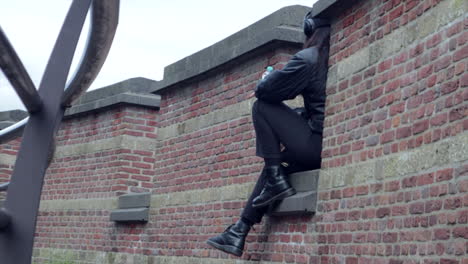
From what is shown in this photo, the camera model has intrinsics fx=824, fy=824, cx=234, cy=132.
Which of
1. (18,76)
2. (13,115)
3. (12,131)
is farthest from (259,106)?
(13,115)

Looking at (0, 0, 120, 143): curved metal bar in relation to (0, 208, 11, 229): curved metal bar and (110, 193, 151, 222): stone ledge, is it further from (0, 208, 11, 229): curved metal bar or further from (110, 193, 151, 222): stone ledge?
(110, 193, 151, 222): stone ledge

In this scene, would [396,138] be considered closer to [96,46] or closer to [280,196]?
[280,196]

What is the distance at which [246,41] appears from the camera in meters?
7.70

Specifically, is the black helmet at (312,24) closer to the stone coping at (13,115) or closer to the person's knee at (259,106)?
the person's knee at (259,106)

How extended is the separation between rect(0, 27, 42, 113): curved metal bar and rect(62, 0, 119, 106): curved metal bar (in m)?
0.20

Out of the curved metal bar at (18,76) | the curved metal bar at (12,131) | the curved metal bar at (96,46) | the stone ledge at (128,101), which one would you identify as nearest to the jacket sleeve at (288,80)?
the curved metal bar at (12,131)

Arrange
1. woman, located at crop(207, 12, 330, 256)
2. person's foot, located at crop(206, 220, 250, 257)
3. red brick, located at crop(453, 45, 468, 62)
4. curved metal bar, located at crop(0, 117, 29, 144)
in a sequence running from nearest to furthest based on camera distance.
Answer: curved metal bar, located at crop(0, 117, 29, 144) → red brick, located at crop(453, 45, 468, 62) → woman, located at crop(207, 12, 330, 256) → person's foot, located at crop(206, 220, 250, 257)

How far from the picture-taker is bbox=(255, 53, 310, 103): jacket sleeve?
6.15m

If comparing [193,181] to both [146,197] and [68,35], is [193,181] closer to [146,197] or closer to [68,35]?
[146,197]

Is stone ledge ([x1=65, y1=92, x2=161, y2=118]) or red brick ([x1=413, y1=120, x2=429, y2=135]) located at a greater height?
stone ledge ([x1=65, y1=92, x2=161, y2=118])

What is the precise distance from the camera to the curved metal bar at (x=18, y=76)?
2.61 m

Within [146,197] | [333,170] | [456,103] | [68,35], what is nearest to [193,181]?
[146,197]

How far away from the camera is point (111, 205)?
1043 centimetres

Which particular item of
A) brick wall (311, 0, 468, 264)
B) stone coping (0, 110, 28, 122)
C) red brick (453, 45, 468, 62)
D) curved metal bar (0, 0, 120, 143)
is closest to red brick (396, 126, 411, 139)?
brick wall (311, 0, 468, 264)
